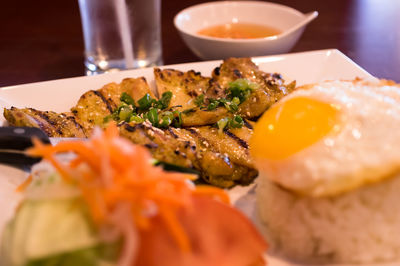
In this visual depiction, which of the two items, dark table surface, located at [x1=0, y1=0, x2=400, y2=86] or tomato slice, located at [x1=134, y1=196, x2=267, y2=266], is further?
dark table surface, located at [x1=0, y1=0, x2=400, y2=86]

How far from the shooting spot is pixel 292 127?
2059 millimetres

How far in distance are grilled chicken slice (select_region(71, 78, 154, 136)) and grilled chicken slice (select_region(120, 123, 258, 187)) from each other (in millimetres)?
486

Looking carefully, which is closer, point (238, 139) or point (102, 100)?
point (238, 139)

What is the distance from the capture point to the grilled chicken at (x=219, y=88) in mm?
2893

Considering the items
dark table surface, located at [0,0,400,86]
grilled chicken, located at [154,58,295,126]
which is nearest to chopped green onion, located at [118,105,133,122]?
grilled chicken, located at [154,58,295,126]

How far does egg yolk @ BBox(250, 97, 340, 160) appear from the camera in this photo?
2.01m

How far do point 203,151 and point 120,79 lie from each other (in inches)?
49.2

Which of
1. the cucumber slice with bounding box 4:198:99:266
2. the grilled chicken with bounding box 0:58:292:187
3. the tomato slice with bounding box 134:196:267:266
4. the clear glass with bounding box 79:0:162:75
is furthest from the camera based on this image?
the clear glass with bounding box 79:0:162:75

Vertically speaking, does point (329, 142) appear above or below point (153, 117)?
above

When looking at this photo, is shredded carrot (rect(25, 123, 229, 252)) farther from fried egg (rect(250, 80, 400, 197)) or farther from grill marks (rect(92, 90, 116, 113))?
grill marks (rect(92, 90, 116, 113))

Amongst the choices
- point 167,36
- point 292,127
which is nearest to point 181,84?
point 292,127

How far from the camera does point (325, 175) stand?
6.24 ft

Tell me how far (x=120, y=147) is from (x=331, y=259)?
124 cm

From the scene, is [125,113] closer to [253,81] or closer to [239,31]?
[253,81]
